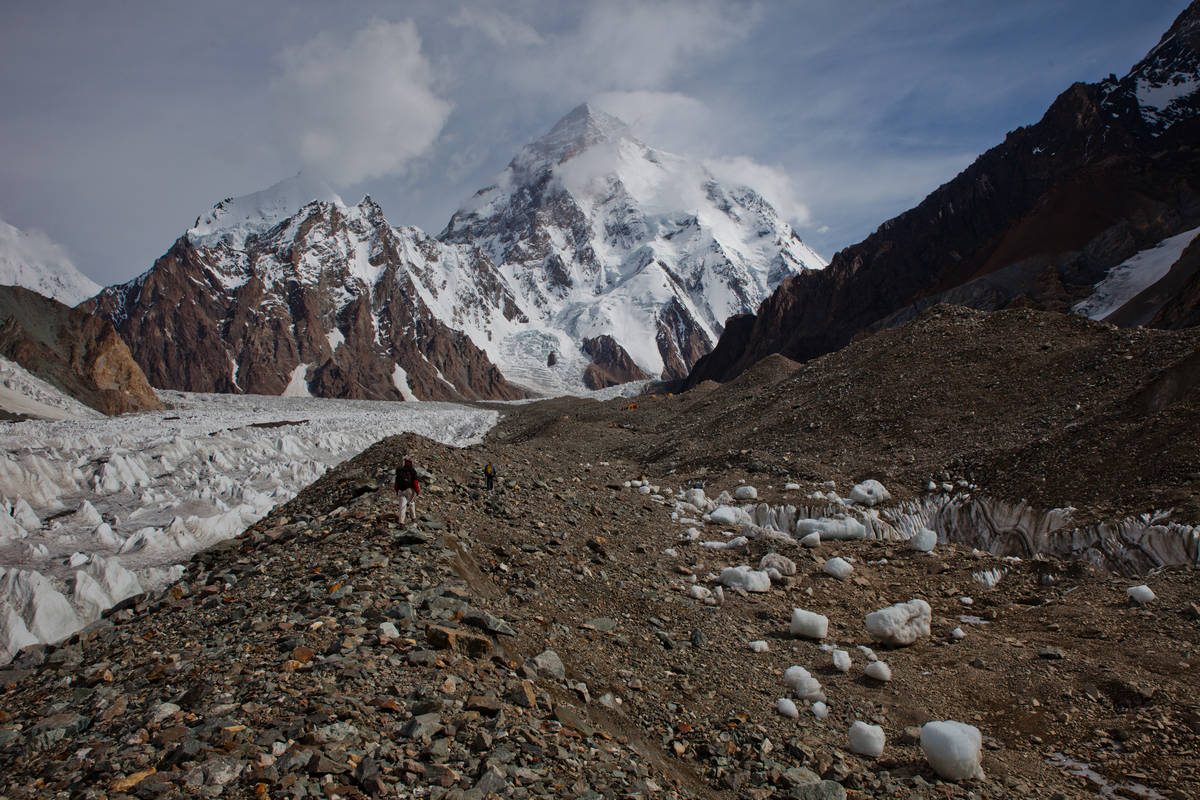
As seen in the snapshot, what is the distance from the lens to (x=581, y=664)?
5930 mm

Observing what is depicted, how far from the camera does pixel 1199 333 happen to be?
16.6 metres

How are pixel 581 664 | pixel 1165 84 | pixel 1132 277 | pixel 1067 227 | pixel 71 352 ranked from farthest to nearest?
pixel 71 352
pixel 1165 84
pixel 1067 227
pixel 1132 277
pixel 581 664

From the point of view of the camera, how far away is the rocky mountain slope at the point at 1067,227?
57.7 metres

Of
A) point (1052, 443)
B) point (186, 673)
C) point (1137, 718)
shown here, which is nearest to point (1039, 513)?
point (1052, 443)

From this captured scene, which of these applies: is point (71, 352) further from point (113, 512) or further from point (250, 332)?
point (250, 332)

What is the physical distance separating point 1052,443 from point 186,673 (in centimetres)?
1405

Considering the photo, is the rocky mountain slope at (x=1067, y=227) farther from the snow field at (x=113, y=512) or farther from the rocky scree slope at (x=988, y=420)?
the snow field at (x=113, y=512)

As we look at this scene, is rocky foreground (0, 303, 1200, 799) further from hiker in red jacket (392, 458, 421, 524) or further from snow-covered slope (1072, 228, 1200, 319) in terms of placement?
snow-covered slope (1072, 228, 1200, 319)

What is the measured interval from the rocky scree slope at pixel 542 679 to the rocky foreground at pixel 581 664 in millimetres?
24

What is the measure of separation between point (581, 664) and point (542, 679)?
80 centimetres

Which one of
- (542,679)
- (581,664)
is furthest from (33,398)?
(542,679)

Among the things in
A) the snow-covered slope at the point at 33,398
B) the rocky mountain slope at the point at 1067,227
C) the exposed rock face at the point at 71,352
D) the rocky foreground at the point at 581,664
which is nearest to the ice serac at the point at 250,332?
the exposed rock face at the point at 71,352

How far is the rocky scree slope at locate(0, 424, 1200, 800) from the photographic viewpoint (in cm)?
390

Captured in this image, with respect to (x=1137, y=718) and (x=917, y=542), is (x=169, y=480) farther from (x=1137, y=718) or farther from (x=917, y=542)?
(x=1137, y=718)
